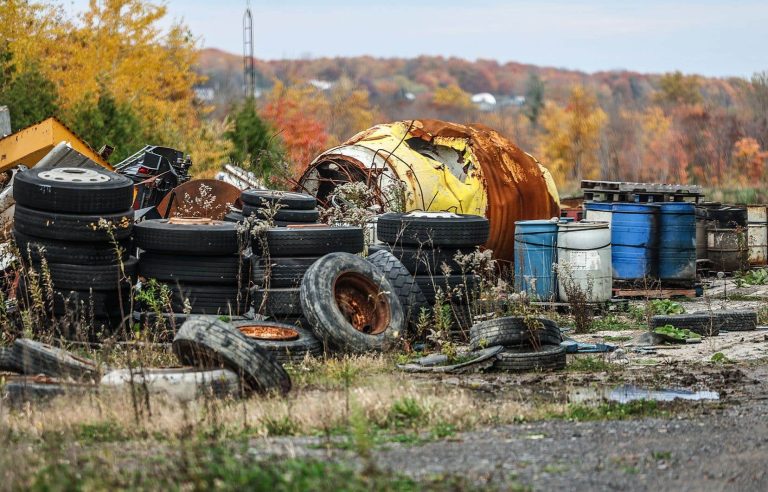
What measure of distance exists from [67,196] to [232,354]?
148 inches

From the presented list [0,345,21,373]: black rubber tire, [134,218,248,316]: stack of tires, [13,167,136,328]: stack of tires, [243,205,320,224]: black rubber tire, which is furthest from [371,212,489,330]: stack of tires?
[0,345,21,373]: black rubber tire

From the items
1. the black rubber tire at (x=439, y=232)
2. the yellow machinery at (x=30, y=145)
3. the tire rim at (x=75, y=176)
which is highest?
the yellow machinery at (x=30, y=145)

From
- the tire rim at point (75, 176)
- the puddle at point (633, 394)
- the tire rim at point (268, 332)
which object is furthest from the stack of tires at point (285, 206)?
the puddle at point (633, 394)

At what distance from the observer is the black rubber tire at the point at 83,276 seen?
440 inches

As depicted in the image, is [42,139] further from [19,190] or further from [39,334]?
[39,334]

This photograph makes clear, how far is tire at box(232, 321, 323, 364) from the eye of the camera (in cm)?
1016

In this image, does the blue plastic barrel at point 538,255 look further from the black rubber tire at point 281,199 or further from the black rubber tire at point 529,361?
the black rubber tire at point 529,361

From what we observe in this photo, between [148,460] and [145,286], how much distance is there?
19.3 feet

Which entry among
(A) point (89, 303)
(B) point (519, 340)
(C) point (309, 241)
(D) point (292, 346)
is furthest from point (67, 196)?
(B) point (519, 340)

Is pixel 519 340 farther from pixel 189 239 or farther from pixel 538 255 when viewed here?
pixel 538 255

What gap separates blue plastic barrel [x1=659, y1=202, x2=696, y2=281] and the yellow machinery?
7.53 m

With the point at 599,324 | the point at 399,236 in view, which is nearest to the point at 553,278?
the point at 599,324

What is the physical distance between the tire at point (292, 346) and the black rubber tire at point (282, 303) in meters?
0.52

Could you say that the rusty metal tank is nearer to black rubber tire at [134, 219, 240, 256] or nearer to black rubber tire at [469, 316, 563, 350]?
black rubber tire at [134, 219, 240, 256]
